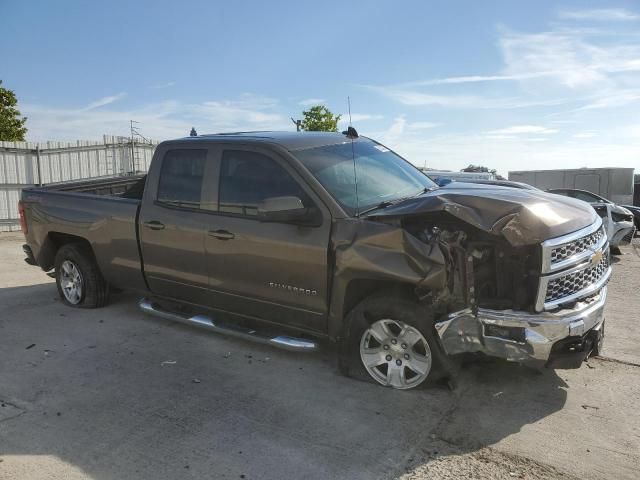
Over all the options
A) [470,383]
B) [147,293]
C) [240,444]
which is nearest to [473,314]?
[470,383]

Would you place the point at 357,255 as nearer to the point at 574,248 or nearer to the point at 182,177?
the point at 574,248

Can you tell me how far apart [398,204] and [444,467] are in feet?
5.98

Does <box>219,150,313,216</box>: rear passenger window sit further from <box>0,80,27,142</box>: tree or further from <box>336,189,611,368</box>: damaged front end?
<box>0,80,27,142</box>: tree

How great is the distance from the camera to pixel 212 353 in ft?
15.6

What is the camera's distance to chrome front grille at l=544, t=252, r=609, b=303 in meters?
3.45

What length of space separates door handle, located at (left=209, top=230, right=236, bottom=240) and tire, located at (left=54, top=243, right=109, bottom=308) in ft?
7.42

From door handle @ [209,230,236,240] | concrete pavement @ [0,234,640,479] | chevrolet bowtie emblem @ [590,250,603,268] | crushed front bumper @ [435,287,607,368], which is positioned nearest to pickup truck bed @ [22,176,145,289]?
concrete pavement @ [0,234,640,479]

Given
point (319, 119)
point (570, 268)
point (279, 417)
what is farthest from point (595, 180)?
point (279, 417)

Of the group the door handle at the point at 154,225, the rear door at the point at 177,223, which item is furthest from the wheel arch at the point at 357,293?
the door handle at the point at 154,225

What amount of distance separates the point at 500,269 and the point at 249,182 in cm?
215

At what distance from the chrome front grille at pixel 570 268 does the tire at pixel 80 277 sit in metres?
4.83

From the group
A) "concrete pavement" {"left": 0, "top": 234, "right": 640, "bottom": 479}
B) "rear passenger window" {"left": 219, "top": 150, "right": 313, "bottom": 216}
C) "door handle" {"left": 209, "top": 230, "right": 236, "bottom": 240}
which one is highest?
"rear passenger window" {"left": 219, "top": 150, "right": 313, "bottom": 216}

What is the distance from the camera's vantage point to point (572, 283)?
3.56 m

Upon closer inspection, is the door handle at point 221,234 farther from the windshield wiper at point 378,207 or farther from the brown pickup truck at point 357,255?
the windshield wiper at point 378,207
